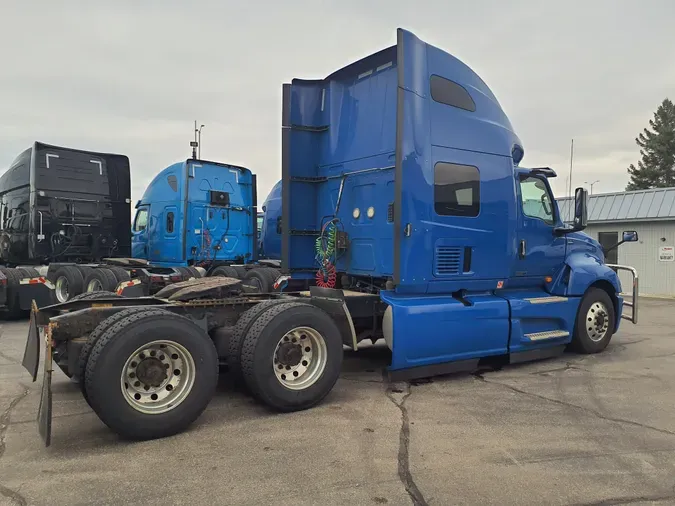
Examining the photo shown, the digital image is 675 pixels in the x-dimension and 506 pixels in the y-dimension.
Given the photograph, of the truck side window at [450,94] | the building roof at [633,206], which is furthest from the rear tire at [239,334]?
the building roof at [633,206]

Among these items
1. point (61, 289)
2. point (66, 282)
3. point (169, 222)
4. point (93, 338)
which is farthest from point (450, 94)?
point (61, 289)

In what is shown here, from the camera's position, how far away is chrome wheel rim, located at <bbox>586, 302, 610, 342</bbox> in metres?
7.98

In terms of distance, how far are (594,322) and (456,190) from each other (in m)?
3.44

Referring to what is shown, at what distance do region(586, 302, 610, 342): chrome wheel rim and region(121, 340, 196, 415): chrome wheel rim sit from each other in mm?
6018

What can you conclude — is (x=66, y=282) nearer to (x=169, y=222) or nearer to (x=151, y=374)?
(x=169, y=222)

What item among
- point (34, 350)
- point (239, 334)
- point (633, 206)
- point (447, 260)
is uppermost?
point (633, 206)

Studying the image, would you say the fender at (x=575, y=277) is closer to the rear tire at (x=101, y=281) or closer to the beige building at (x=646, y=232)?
the rear tire at (x=101, y=281)

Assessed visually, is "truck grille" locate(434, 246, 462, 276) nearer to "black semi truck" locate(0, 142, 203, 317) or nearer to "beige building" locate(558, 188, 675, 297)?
"black semi truck" locate(0, 142, 203, 317)

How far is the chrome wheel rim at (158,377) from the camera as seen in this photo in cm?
427

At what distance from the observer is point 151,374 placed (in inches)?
171

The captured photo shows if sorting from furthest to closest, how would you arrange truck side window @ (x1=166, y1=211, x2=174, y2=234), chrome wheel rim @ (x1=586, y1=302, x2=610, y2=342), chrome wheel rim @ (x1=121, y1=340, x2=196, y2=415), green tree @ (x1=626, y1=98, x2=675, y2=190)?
green tree @ (x1=626, y1=98, x2=675, y2=190) < truck side window @ (x1=166, y1=211, x2=174, y2=234) < chrome wheel rim @ (x1=586, y1=302, x2=610, y2=342) < chrome wheel rim @ (x1=121, y1=340, x2=196, y2=415)

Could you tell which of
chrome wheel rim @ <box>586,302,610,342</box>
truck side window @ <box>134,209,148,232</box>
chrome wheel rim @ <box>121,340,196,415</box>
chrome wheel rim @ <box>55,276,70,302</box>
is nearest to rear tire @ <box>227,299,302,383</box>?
chrome wheel rim @ <box>121,340,196,415</box>

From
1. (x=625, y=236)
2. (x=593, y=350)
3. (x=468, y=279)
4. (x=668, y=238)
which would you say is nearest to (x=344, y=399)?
(x=468, y=279)

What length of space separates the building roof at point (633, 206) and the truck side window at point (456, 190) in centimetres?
1375
